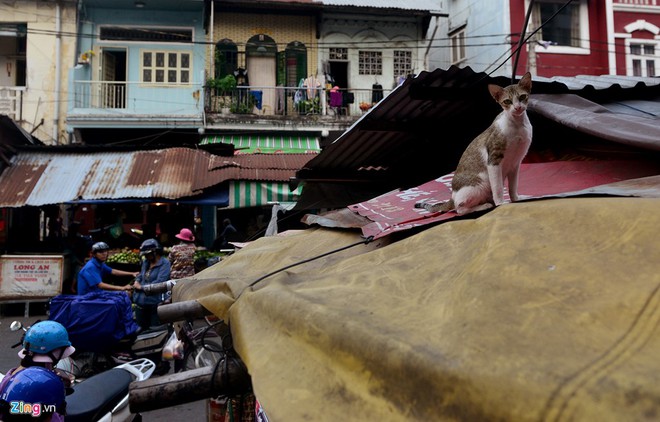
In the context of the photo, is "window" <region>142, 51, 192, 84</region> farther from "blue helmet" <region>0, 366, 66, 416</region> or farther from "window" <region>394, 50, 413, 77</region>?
"blue helmet" <region>0, 366, 66, 416</region>

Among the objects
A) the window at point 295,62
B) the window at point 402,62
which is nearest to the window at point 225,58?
the window at point 295,62

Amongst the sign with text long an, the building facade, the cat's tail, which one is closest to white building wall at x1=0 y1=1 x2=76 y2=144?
the sign with text long an

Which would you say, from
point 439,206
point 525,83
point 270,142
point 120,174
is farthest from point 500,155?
point 270,142

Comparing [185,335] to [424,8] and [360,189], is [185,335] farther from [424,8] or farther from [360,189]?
[424,8]

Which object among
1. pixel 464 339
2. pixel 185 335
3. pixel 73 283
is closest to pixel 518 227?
pixel 464 339

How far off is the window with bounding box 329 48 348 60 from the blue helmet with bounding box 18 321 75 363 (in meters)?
14.6

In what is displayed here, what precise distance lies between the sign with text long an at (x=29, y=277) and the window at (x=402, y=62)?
40.8 feet

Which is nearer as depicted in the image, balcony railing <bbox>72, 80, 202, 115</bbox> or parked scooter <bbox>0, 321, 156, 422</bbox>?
parked scooter <bbox>0, 321, 156, 422</bbox>

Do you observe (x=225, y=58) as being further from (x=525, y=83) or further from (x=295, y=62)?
(x=525, y=83)

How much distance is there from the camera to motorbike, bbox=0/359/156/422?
342 cm

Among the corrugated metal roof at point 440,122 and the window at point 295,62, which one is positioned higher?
the window at point 295,62

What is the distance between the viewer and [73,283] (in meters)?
10.3

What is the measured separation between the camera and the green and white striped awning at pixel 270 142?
14.1m

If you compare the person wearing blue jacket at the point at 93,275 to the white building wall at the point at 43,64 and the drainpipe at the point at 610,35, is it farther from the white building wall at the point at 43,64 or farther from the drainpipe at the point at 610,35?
the drainpipe at the point at 610,35
